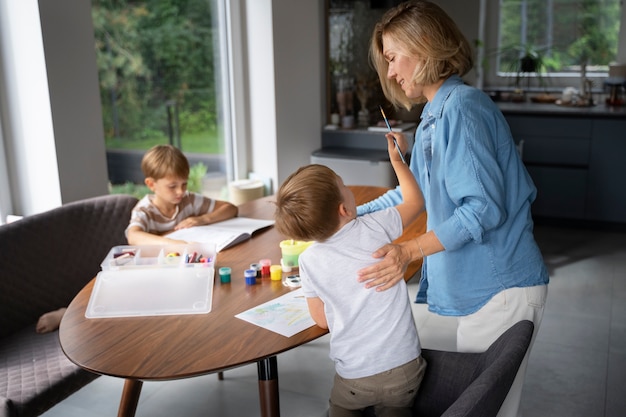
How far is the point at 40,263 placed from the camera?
2328 mm

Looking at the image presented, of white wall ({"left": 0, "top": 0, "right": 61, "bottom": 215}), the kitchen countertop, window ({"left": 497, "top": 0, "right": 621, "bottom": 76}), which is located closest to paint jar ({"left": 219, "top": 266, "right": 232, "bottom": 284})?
white wall ({"left": 0, "top": 0, "right": 61, "bottom": 215})

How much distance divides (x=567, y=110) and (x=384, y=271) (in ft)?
12.4

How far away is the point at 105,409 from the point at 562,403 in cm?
179

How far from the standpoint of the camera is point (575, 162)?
187 inches

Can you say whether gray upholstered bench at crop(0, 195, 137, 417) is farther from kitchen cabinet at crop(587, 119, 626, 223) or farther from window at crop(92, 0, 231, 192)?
kitchen cabinet at crop(587, 119, 626, 223)

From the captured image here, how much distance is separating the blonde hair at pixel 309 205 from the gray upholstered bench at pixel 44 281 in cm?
96

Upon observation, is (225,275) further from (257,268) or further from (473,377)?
(473,377)

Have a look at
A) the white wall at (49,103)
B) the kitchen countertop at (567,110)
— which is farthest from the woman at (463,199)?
the kitchen countertop at (567,110)

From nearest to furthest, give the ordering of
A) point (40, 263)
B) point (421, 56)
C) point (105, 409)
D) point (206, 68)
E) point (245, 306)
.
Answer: point (421, 56) < point (245, 306) < point (40, 263) < point (105, 409) < point (206, 68)

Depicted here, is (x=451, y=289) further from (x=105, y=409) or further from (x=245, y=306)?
(x=105, y=409)

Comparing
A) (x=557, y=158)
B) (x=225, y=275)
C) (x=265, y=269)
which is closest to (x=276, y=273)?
(x=265, y=269)

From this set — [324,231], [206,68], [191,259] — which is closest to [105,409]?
[191,259]

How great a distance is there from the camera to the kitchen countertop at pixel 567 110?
15.1 feet

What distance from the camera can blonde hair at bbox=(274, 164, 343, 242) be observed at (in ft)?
4.76
